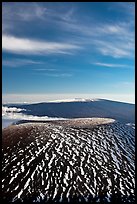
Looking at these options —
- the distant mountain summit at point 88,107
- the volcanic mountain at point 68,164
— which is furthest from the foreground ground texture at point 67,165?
the distant mountain summit at point 88,107

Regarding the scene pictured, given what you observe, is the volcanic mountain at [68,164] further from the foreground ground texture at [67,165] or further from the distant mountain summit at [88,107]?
the distant mountain summit at [88,107]

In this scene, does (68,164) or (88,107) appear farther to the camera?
(88,107)

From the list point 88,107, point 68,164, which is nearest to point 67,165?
point 68,164

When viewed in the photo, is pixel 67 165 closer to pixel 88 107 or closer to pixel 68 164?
pixel 68 164

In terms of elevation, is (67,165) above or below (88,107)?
below

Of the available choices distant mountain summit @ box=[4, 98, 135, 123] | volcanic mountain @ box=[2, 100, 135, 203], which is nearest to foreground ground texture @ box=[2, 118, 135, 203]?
volcanic mountain @ box=[2, 100, 135, 203]

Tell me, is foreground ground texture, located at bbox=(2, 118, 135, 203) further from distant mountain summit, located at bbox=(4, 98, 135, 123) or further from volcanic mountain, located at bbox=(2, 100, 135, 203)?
distant mountain summit, located at bbox=(4, 98, 135, 123)

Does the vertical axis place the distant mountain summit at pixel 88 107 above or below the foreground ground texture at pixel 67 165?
above

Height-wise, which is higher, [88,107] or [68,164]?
[88,107]

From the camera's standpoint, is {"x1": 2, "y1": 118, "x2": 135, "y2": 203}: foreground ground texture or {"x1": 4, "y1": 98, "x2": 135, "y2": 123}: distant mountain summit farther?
{"x1": 4, "y1": 98, "x2": 135, "y2": 123}: distant mountain summit
